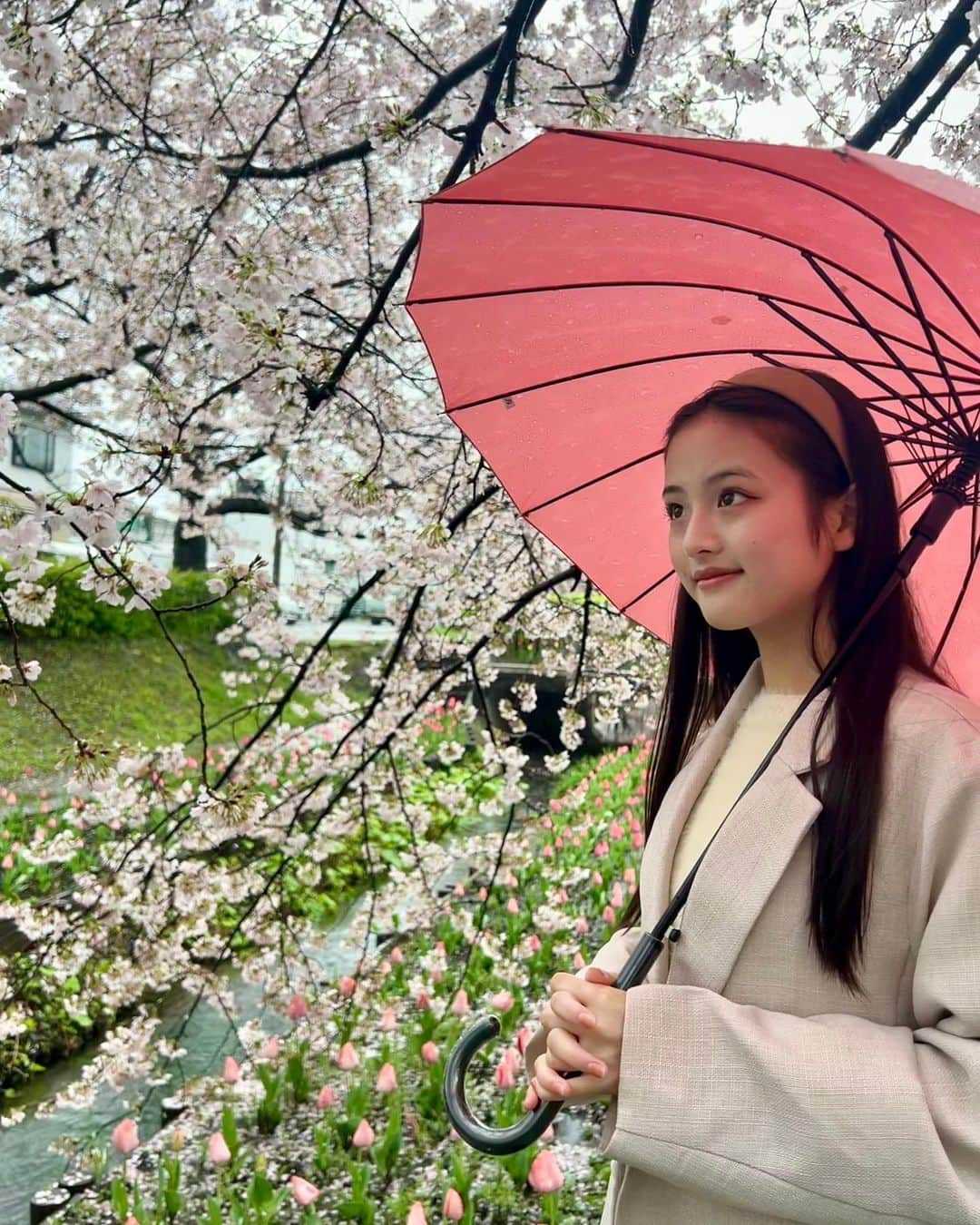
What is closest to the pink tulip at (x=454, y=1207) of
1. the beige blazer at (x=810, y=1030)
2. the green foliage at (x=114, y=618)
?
the beige blazer at (x=810, y=1030)

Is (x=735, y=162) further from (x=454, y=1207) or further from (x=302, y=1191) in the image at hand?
(x=302, y=1191)

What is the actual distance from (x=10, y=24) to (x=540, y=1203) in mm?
3131

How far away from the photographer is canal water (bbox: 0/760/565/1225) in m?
3.35

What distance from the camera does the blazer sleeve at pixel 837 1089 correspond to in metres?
0.90

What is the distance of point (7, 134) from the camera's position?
187cm

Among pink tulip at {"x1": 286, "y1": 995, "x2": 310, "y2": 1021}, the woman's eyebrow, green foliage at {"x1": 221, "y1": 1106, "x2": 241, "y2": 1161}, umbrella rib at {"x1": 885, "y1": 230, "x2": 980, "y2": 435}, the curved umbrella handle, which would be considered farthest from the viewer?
pink tulip at {"x1": 286, "y1": 995, "x2": 310, "y2": 1021}

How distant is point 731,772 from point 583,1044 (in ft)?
1.57

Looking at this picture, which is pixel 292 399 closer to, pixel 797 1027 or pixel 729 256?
pixel 729 256

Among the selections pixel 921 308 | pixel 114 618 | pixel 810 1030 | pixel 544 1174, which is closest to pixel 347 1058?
pixel 544 1174

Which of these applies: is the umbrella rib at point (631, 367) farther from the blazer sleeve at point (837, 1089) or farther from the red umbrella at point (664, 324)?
the blazer sleeve at point (837, 1089)

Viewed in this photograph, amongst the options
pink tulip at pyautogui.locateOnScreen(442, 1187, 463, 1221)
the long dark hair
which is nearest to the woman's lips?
the long dark hair

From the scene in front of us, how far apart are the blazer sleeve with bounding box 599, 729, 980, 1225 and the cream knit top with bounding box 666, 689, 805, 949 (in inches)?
Result: 11.4

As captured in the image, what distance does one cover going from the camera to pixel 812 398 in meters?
1.27

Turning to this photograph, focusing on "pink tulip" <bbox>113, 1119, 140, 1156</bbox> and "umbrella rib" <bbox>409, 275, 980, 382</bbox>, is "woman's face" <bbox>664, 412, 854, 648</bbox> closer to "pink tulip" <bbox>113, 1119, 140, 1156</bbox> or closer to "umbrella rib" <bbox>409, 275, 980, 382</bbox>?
"umbrella rib" <bbox>409, 275, 980, 382</bbox>
